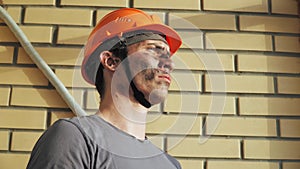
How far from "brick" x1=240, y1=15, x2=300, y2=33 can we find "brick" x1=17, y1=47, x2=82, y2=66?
645 millimetres

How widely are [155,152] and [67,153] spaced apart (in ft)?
1.01

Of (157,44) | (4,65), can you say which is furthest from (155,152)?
(4,65)

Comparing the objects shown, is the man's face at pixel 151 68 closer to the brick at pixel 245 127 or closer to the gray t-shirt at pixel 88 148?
the gray t-shirt at pixel 88 148

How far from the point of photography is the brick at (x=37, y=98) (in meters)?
1.51

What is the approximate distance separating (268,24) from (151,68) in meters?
0.73

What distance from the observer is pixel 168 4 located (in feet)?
5.36

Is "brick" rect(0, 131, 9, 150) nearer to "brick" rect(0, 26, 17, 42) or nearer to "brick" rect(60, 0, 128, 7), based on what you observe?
"brick" rect(0, 26, 17, 42)

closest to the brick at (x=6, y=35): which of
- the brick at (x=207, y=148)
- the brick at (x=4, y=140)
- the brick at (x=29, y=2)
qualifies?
the brick at (x=29, y=2)

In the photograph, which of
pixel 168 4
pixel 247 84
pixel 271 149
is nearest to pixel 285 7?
pixel 247 84

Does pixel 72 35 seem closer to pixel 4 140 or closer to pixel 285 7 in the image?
pixel 4 140

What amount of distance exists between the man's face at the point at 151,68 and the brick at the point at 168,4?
1.58 feet

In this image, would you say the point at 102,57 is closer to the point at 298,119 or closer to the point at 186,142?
the point at 186,142

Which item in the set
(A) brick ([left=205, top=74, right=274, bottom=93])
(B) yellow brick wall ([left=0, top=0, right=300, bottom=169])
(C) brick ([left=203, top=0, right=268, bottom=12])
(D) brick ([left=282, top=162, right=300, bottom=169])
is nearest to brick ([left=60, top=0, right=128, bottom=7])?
(B) yellow brick wall ([left=0, top=0, right=300, bottom=169])

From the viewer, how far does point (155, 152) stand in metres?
1.19
